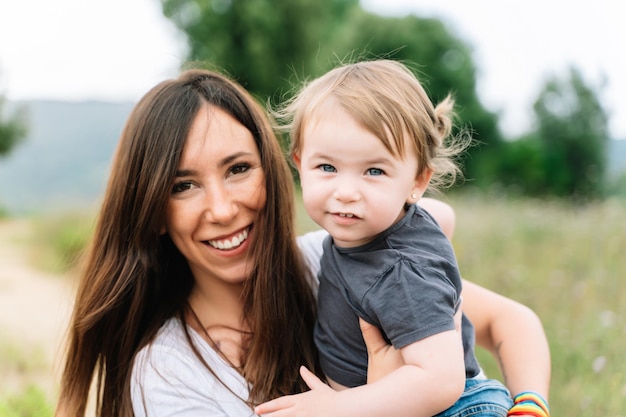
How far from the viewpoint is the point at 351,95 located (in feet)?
5.72

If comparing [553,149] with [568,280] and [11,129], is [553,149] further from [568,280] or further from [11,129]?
[568,280]

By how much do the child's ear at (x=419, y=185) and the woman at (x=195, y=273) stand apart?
2.00 ft

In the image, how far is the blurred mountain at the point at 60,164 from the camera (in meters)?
10.8

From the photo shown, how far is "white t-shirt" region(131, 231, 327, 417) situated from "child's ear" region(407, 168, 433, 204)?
2.82ft

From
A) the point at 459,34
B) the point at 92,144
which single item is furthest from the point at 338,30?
the point at 92,144

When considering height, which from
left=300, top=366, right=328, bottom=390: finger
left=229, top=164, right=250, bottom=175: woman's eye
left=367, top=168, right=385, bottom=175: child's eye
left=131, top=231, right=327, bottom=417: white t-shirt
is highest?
left=367, top=168, right=385, bottom=175: child's eye

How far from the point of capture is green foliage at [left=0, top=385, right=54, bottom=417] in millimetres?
3471

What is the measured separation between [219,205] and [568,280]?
330cm

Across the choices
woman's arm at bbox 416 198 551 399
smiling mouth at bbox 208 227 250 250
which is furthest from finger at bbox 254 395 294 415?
woman's arm at bbox 416 198 551 399

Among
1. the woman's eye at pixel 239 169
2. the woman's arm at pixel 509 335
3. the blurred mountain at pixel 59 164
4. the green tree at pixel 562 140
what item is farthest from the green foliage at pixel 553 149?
the woman's eye at pixel 239 169

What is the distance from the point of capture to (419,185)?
6.10 feet

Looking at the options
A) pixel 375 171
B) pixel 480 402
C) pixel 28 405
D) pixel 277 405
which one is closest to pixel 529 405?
pixel 480 402

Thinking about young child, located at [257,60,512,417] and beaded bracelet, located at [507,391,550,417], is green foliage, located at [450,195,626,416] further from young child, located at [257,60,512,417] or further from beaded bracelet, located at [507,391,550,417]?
young child, located at [257,60,512,417]

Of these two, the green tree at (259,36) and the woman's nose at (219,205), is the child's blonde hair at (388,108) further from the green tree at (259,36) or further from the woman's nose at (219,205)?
the green tree at (259,36)
